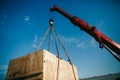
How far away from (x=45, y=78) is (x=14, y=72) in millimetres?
1286

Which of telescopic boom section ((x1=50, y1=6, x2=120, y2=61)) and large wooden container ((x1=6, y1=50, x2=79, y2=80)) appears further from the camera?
telescopic boom section ((x1=50, y1=6, x2=120, y2=61))

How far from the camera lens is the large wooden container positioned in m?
3.34

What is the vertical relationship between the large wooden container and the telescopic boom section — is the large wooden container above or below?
below

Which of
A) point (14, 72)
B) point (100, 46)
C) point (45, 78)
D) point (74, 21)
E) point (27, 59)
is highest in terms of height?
point (74, 21)

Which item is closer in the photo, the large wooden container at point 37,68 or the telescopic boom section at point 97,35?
the large wooden container at point 37,68

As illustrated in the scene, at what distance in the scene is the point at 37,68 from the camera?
133 inches

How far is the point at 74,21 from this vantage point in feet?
23.9

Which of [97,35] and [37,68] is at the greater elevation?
[97,35]

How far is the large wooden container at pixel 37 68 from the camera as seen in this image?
3.34m

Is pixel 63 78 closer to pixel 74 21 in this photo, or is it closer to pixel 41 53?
pixel 41 53

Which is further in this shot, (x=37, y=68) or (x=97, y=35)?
(x=97, y=35)

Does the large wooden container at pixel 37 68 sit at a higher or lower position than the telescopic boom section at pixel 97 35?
lower

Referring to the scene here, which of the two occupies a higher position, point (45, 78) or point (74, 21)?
point (74, 21)

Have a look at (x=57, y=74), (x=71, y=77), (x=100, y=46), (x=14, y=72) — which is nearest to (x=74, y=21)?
(x=100, y=46)
